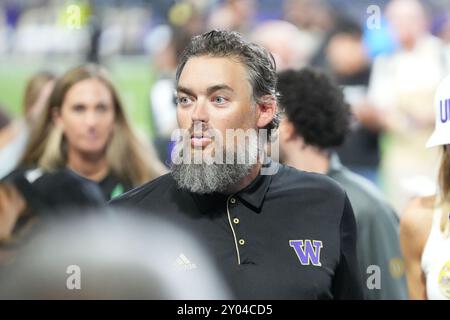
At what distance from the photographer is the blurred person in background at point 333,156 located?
2.16 metres

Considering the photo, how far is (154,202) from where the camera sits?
1927 mm

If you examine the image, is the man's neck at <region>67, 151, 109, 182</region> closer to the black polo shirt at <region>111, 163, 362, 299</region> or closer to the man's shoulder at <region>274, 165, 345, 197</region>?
the black polo shirt at <region>111, 163, 362, 299</region>

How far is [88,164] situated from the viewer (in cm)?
229

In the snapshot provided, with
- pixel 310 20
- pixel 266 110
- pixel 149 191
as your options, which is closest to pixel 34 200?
pixel 149 191

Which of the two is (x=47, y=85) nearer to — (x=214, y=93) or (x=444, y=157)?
(x=214, y=93)

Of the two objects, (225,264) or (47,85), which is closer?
(225,264)

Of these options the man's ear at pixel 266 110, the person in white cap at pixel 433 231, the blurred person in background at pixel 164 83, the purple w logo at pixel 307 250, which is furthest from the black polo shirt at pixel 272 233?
the blurred person in background at pixel 164 83

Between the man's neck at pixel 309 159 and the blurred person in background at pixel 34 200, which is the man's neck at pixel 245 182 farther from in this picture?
the blurred person in background at pixel 34 200

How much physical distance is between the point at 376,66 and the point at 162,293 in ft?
2.79

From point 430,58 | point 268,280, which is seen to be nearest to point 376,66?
point 430,58

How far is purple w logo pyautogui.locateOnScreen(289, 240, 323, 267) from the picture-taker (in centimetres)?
186

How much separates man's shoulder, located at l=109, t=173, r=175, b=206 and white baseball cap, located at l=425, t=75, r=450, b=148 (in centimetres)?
69

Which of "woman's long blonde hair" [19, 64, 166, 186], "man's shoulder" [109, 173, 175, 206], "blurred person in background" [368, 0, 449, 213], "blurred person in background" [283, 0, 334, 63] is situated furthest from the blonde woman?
"blurred person in background" [368, 0, 449, 213]

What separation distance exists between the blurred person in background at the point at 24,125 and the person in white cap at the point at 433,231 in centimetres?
100
